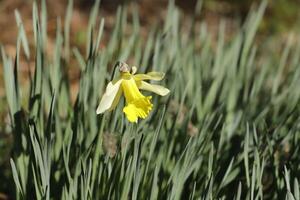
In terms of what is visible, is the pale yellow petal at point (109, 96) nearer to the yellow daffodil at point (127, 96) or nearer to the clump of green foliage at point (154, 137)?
the yellow daffodil at point (127, 96)

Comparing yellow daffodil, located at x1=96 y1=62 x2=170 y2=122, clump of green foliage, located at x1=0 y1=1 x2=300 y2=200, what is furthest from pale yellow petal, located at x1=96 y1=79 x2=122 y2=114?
clump of green foliage, located at x1=0 y1=1 x2=300 y2=200

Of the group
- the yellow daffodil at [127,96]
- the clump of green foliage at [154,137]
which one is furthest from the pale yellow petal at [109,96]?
the clump of green foliage at [154,137]

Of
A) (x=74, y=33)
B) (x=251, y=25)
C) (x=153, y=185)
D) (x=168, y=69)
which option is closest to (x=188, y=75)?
(x=168, y=69)

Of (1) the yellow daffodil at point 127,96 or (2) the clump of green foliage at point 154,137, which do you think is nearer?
(1) the yellow daffodil at point 127,96

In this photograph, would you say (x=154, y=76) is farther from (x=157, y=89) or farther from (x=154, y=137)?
(x=154, y=137)

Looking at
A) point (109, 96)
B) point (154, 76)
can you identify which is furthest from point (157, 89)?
point (109, 96)

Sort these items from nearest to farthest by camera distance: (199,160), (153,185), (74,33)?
(153,185) → (199,160) → (74,33)

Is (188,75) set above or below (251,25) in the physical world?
below

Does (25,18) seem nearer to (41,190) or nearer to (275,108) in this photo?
(275,108)

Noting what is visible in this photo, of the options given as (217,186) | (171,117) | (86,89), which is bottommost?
(217,186)
